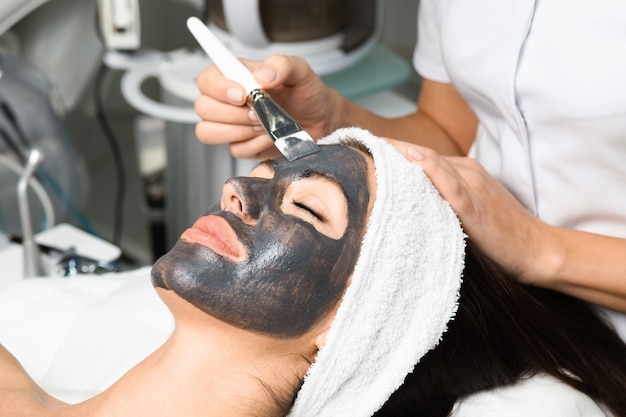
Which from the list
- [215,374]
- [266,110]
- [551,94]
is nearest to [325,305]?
[215,374]

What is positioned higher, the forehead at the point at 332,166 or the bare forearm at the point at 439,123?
the forehead at the point at 332,166

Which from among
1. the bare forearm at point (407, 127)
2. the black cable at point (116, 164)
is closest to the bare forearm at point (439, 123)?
the bare forearm at point (407, 127)

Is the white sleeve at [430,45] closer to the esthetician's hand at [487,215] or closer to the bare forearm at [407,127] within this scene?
the bare forearm at [407,127]

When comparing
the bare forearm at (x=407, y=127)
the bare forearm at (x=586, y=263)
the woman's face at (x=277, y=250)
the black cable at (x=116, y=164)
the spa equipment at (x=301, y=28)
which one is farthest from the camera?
the black cable at (x=116, y=164)

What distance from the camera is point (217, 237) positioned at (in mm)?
862

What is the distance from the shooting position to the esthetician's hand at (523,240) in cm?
92

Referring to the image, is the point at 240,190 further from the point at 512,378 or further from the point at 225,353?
the point at 512,378

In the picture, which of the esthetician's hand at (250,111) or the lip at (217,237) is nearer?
the lip at (217,237)

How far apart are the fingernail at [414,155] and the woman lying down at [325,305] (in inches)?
0.7

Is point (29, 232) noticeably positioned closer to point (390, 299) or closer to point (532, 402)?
point (390, 299)

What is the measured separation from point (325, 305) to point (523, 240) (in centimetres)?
26

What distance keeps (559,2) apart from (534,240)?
0.29m

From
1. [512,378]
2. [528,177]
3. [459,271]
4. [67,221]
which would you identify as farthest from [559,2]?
[67,221]

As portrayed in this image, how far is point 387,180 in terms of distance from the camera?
34.7 inches
